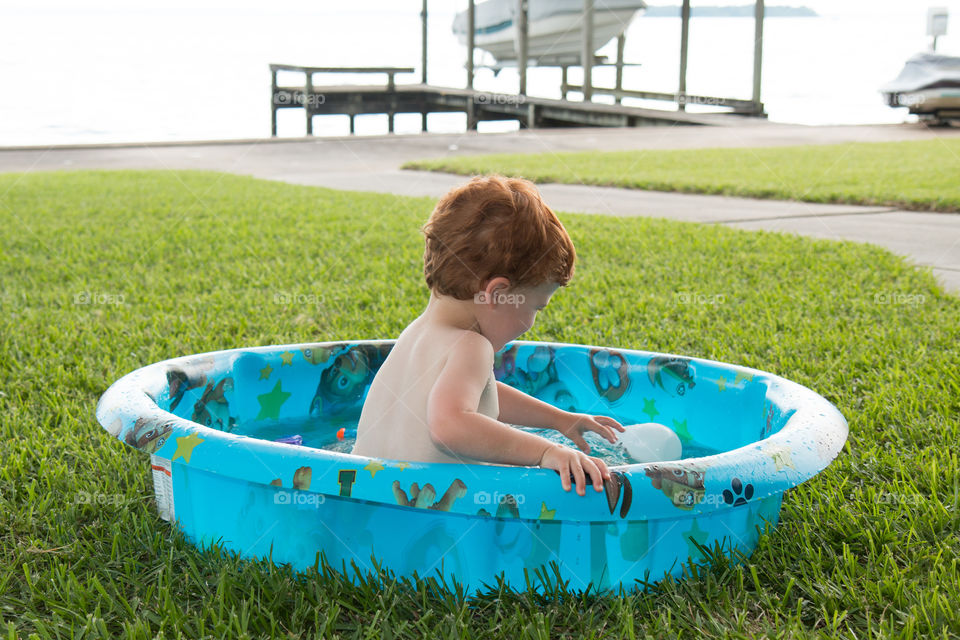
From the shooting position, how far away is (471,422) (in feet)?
6.16

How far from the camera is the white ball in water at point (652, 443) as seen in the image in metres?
2.43

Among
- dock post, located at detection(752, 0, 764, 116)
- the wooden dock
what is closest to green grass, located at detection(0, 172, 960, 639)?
dock post, located at detection(752, 0, 764, 116)

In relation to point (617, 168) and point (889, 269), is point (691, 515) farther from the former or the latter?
point (617, 168)

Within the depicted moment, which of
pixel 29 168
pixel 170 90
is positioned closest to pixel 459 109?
pixel 170 90

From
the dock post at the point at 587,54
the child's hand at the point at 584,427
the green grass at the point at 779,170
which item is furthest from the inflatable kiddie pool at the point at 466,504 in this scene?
the dock post at the point at 587,54

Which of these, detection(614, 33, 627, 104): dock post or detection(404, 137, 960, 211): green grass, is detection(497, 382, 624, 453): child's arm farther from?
detection(614, 33, 627, 104): dock post

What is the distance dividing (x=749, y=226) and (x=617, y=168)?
13.6ft

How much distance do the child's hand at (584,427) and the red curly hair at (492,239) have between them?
1.45ft

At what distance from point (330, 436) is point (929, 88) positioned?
55.8 feet

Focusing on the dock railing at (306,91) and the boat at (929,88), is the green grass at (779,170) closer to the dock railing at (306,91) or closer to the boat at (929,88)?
the boat at (929,88)

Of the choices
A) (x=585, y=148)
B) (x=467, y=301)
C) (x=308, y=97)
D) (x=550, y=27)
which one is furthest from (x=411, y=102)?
(x=467, y=301)

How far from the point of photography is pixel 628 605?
1.71 metres

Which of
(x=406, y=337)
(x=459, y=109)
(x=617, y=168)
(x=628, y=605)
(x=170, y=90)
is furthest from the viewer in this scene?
(x=170, y=90)

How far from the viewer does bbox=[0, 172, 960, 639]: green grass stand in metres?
1.71
